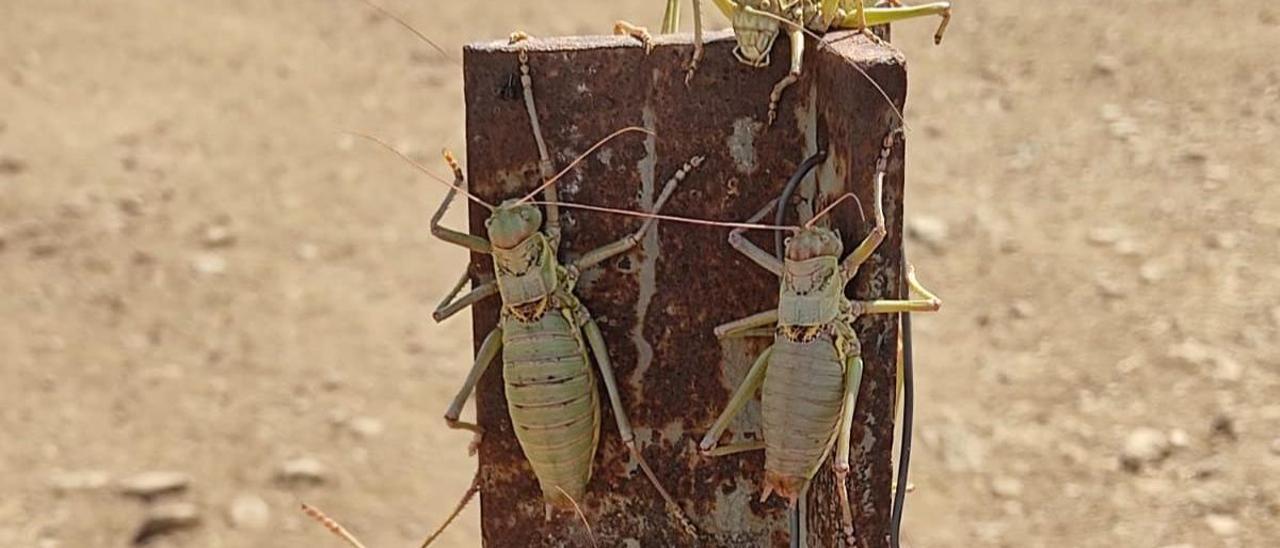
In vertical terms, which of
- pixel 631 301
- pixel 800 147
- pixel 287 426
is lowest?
pixel 287 426

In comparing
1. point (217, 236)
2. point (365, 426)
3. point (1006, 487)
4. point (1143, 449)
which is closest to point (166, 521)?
point (365, 426)

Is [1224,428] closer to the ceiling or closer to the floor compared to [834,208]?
closer to the floor

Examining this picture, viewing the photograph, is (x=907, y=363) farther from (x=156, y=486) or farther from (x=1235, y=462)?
(x=156, y=486)

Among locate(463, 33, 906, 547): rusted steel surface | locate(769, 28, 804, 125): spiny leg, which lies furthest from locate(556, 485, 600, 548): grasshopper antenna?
locate(769, 28, 804, 125): spiny leg

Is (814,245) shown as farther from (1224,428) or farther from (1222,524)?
(1224,428)

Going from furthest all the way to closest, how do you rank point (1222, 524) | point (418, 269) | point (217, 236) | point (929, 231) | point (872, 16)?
point (217, 236) < point (418, 269) < point (929, 231) < point (1222, 524) < point (872, 16)

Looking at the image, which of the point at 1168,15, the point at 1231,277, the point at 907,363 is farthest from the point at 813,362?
the point at 1168,15
